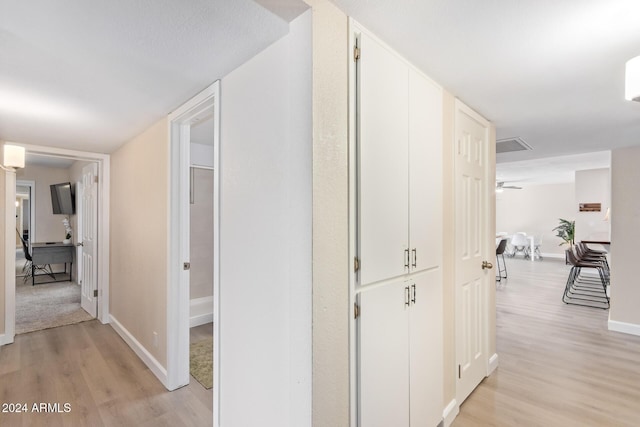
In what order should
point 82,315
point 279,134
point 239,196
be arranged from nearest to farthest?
point 279,134
point 239,196
point 82,315

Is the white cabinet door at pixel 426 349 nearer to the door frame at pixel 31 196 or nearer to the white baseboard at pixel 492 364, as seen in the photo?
the white baseboard at pixel 492 364

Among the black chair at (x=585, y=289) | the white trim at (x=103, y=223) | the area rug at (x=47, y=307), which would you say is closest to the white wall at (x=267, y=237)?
the white trim at (x=103, y=223)

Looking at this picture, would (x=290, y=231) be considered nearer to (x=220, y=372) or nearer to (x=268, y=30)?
(x=268, y=30)

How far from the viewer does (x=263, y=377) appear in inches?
53.4

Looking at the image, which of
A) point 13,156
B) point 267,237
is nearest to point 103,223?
point 13,156

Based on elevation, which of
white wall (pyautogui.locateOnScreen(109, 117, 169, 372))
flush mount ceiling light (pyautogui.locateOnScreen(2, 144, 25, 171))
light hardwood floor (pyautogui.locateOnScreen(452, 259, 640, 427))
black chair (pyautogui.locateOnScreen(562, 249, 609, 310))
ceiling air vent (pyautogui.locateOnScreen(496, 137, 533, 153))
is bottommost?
light hardwood floor (pyautogui.locateOnScreen(452, 259, 640, 427))

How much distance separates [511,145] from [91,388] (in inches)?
182

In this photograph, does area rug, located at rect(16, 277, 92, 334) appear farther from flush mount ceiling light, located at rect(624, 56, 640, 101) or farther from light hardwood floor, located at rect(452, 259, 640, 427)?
flush mount ceiling light, located at rect(624, 56, 640, 101)

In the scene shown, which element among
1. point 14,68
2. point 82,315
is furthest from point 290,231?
point 82,315

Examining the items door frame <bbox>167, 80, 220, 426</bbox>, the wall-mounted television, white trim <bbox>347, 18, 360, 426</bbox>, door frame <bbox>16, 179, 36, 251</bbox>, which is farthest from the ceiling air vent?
door frame <bbox>16, 179, 36, 251</bbox>

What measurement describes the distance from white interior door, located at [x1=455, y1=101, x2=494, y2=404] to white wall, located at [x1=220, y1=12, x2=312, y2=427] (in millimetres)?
1403

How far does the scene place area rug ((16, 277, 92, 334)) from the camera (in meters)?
3.75

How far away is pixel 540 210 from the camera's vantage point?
942 centimetres

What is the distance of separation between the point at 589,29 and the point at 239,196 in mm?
1737
